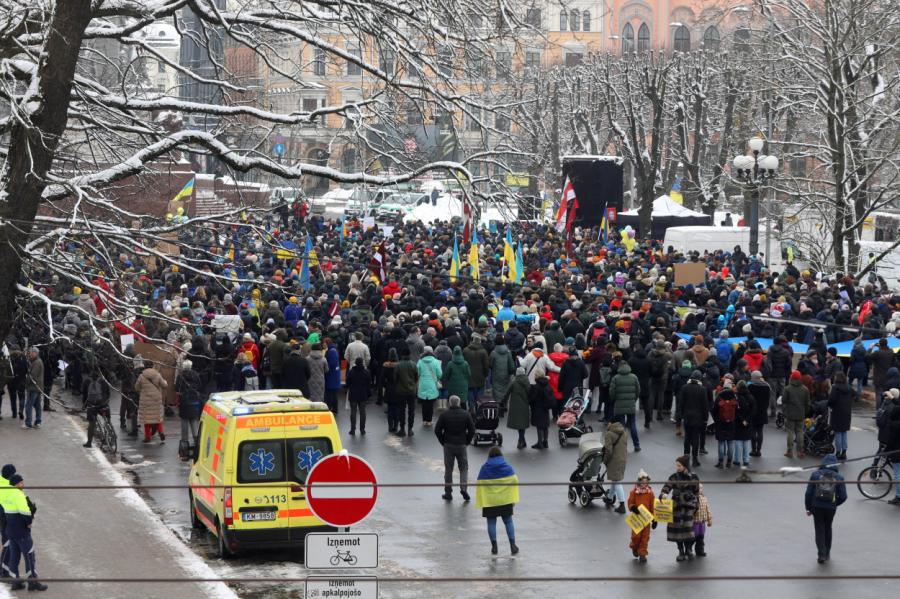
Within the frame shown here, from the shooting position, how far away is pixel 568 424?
20.6 meters

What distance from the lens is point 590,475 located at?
16.9 meters

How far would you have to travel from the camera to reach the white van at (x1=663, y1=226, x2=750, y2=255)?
136 feet

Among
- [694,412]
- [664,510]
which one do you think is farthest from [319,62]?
[694,412]

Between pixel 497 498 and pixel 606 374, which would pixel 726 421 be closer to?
pixel 606 374

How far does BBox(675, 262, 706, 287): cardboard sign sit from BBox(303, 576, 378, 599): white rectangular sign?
82.6 ft

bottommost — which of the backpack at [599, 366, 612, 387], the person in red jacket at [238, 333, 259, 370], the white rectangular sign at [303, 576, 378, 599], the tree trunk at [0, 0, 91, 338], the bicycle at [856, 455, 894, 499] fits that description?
the bicycle at [856, 455, 894, 499]

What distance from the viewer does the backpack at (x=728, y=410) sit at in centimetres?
1906

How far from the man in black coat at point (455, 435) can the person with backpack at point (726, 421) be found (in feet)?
12.3

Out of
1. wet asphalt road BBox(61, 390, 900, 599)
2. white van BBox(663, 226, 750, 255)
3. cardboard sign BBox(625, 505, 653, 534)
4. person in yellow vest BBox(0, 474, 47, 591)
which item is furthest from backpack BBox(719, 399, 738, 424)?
white van BBox(663, 226, 750, 255)

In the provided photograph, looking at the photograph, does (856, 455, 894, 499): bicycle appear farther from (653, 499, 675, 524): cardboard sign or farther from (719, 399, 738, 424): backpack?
(653, 499, 675, 524): cardboard sign

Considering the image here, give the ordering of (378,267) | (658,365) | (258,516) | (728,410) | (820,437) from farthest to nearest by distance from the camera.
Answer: (658,365), (820,437), (728,410), (258,516), (378,267)

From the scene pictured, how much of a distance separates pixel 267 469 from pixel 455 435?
3.69m

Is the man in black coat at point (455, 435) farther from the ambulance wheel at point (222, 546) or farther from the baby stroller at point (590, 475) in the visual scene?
the ambulance wheel at point (222, 546)

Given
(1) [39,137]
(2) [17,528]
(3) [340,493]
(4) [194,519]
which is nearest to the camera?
(3) [340,493]
